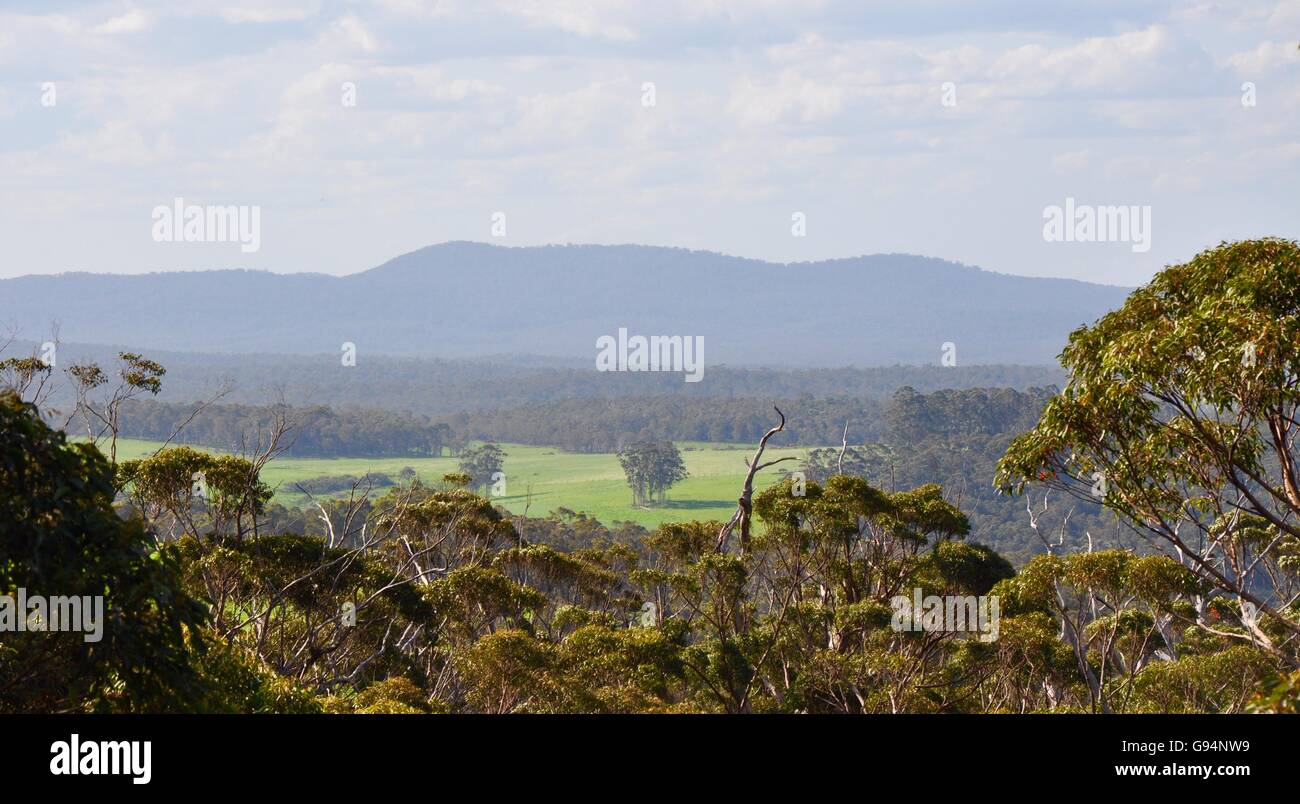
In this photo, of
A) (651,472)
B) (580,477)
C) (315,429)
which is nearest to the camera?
(651,472)

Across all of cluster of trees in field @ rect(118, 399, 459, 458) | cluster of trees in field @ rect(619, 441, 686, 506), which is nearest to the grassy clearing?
cluster of trees in field @ rect(619, 441, 686, 506)

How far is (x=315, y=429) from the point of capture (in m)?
117

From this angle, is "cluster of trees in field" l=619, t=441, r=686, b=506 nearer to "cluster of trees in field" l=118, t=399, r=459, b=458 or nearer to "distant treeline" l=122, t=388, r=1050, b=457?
A: "distant treeline" l=122, t=388, r=1050, b=457

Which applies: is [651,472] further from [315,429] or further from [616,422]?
[616,422]

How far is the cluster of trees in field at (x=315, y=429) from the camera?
104875 millimetres

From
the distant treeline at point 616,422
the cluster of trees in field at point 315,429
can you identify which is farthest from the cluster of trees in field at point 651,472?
the cluster of trees in field at point 315,429

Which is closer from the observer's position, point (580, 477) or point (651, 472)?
point (651, 472)

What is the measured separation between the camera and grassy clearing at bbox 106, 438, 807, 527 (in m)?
86.2

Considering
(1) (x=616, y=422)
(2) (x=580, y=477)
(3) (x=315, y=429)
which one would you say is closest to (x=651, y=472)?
(2) (x=580, y=477)

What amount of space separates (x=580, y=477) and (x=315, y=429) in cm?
2657

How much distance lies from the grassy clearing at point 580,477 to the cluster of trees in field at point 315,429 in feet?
9.58
